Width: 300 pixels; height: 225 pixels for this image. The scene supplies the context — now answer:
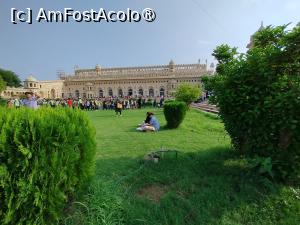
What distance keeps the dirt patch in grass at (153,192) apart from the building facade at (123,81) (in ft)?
225

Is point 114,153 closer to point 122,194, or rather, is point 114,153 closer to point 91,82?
point 122,194

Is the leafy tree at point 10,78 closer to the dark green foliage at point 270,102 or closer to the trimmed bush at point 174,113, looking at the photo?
the trimmed bush at point 174,113

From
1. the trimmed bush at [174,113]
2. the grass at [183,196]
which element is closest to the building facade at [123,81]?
the trimmed bush at [174,113]

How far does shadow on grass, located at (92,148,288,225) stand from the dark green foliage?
41 centimetres

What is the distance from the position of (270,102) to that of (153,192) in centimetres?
194

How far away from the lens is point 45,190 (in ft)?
6.70

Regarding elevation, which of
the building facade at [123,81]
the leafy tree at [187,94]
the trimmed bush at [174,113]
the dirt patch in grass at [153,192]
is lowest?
the dirt patch in grass at [153,192]

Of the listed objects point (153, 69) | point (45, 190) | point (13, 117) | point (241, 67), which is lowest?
point (45, 190)

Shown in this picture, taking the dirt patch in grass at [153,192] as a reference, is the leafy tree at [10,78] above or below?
above

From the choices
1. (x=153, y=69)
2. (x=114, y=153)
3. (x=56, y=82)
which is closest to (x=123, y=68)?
(x=153, y=69)

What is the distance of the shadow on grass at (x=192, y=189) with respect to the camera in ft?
8.86

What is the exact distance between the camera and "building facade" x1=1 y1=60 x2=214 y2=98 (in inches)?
2879

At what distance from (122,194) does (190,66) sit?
74598 millimetres

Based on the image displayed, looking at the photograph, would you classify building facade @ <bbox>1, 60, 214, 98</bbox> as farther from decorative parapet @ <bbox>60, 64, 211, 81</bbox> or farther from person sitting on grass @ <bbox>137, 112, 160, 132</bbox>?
person sitting on grass @ <bbox>137, 112, 160, 132</bbox>
